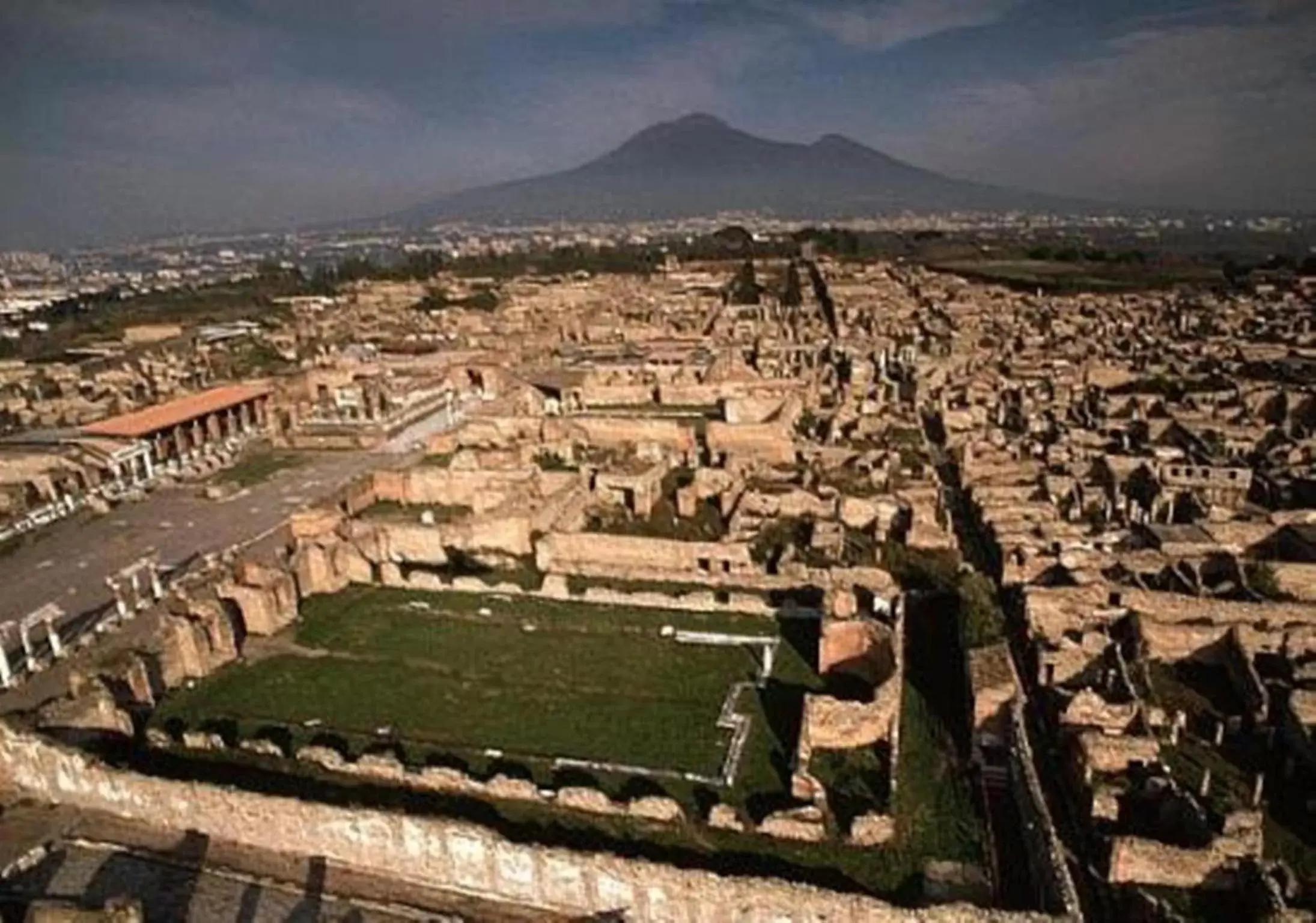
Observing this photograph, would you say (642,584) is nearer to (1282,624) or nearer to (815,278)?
(1282,624)

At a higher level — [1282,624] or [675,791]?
[1282,624]

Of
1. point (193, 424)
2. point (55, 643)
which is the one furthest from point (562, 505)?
point (193, 424)

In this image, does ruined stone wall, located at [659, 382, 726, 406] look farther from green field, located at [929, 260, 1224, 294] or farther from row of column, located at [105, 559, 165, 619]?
green field, located at [929, 260, 1224, 294]

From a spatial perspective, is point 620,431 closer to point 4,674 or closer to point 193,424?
point 193,424

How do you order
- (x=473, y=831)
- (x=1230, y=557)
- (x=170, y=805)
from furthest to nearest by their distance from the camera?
(x=1230, y=557) → (x=170, y=805) → (x=473, y=831)

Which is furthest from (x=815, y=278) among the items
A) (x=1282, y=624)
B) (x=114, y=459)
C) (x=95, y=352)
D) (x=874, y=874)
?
(x=874, y=874)

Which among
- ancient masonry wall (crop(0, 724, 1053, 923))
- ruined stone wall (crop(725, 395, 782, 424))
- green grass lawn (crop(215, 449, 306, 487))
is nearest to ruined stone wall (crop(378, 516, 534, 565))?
ancient masonry wall (crop(0, 724, 1053, 923))

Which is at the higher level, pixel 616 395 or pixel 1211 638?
pixel 616 395
